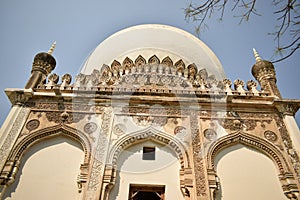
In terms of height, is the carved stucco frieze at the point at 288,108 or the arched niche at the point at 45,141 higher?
the carved stucco frieze at the point at 288,108

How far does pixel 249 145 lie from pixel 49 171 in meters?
4.04

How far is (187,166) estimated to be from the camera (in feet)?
16.4

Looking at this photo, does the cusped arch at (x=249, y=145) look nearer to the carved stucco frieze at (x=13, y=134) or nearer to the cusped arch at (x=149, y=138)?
the cusped arch at (x=149, y=138)

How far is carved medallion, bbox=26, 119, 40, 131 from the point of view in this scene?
18.2 feet

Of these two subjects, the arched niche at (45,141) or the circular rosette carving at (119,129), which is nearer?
the arched niche at (45,141)

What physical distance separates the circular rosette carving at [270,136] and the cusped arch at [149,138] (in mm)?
1799

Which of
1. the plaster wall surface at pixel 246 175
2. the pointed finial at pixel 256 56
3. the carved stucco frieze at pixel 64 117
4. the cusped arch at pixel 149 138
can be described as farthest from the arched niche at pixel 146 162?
the pointed finial at pixel 256 56

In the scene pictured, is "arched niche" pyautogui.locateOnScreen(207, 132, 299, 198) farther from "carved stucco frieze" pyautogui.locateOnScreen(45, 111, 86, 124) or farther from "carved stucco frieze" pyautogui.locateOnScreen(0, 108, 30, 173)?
"carved stucco frieze" pyautogui.locateOnScreen(0, 108, 30, 173)

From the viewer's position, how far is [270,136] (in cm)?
552

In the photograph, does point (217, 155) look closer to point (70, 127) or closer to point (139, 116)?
point (139, 116)

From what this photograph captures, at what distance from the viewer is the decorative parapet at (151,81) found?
Answer: 6.21 meters

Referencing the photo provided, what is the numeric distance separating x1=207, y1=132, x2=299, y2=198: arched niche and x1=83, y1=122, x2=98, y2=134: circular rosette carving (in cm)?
242

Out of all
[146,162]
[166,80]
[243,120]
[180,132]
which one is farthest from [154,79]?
[146,162]

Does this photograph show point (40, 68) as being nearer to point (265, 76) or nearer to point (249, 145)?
point (249, 145)
